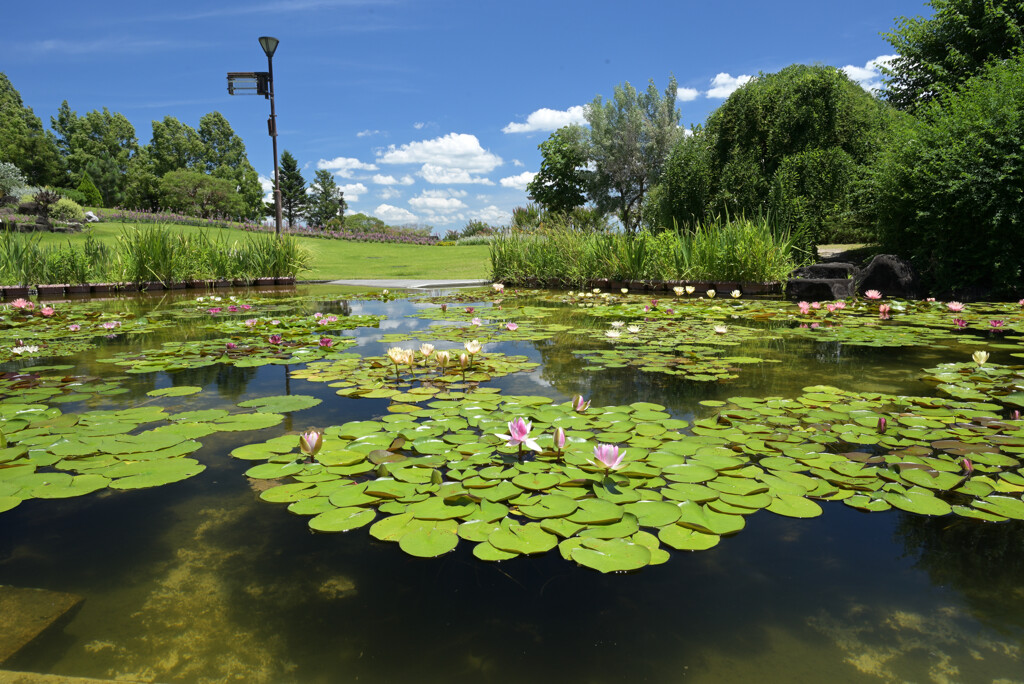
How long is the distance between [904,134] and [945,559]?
6.86 m

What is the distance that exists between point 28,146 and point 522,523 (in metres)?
41.0

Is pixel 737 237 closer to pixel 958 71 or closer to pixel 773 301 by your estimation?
pixel 773 301

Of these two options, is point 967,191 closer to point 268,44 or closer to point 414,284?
point 414,284

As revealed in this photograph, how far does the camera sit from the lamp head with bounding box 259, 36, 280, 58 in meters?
9.19

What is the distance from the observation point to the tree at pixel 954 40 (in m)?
8.55

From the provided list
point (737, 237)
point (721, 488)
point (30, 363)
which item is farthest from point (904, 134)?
point (30, 363)

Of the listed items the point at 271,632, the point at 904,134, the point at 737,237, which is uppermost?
→ the point at 904,134

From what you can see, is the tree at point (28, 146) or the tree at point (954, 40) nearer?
the tree at point (954, 40)

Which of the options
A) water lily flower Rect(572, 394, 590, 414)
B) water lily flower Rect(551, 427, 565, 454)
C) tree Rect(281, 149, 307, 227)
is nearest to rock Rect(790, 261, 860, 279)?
water lily flower Rect(572, 394, 590, 414)

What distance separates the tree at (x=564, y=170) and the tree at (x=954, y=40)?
53.9 ft

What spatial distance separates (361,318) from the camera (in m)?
4.15

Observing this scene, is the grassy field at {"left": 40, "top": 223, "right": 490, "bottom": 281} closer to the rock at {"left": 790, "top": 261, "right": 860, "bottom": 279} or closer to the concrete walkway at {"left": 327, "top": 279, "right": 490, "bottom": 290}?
the concrete walkway at {"left": 327, "top": 279, "right": 490, "bottom": 290}

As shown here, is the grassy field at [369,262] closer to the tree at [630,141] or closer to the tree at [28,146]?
the tree at [630,141]

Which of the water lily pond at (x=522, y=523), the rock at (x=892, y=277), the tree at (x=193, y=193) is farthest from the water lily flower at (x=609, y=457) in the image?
the tree at (x=193, y=193)
